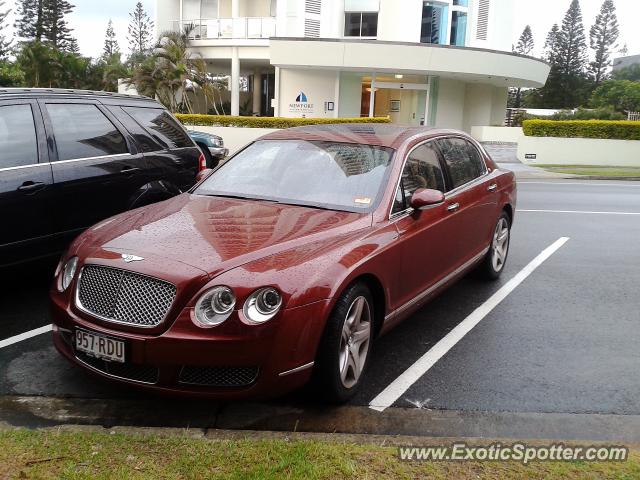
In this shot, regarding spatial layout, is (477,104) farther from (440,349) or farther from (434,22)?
(440,349)

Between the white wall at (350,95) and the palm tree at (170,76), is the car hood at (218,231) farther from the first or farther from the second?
the white wall at (350,95)

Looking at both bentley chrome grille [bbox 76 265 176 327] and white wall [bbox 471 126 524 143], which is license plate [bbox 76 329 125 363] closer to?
bentley chrome grille [bbox 76 265 176 327]

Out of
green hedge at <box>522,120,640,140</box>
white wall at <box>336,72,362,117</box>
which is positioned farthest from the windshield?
white wall at <box>336,72,362,117</box>

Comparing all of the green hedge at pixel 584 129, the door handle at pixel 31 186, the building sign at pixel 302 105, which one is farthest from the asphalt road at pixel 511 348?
the building sign at pixel 302 105

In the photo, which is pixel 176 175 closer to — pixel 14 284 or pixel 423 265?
pixel 14 284

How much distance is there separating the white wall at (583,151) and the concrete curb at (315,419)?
23.2 m

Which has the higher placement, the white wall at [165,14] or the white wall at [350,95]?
the white wall at [165,14]

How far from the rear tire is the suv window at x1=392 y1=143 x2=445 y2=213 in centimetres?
145

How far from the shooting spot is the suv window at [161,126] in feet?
22.4

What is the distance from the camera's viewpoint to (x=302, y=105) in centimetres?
3088

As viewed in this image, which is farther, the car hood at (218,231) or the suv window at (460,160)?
the suv window at (460,160)

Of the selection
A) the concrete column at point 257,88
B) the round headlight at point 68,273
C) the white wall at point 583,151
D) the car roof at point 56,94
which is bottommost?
the white wall at point 583,151

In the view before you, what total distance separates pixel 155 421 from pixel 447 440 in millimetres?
1641

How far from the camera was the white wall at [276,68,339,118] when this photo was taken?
3078 centimetres
